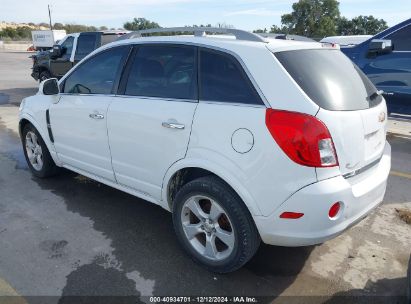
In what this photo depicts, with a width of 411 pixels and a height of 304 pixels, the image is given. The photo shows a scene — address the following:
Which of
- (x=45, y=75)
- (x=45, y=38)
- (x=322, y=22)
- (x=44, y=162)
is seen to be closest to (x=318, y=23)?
(x=322, y=22)

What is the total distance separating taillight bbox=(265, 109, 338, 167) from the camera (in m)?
2.41

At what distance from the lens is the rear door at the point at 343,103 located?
2.53 meters

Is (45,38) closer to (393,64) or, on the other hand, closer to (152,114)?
(393,64)

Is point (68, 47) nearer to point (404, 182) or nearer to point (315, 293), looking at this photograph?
point (404, 182)

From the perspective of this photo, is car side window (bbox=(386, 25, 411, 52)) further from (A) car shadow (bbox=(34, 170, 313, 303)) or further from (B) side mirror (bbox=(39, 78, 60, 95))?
(B) side mirror (bbox=(39, 78, 60, 95))

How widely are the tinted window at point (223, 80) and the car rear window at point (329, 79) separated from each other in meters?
0.29

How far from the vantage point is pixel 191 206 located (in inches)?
118

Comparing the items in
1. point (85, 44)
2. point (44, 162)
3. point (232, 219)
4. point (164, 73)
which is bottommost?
point (44, 162)

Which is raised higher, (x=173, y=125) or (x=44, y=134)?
(x=173, y=125)

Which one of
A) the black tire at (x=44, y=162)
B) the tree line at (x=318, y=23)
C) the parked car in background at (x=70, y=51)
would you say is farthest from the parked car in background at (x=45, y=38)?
the black tire at (x=44, y=162)

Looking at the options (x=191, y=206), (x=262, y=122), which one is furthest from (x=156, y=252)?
(x=262, y=122)

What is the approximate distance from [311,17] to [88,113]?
72696 mm

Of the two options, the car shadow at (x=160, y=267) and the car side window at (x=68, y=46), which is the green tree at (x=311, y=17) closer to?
the car side window at (x=68, y=46)

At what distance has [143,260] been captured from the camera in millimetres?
3154
